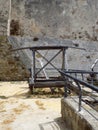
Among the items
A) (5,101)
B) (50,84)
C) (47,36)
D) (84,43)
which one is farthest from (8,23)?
(5,101)

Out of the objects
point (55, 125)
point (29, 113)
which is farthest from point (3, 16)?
point (55, 125)

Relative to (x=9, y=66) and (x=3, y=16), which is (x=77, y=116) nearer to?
(x=9, y=66)

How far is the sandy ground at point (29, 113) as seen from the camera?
5000 millimetres

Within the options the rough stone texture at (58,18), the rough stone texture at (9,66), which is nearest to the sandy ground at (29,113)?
the rough stone texture at (9,66)

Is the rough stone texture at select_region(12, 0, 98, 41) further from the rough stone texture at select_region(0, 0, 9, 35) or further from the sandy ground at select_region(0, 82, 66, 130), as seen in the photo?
the sandy ground at select_region(0, 82, 66, 130)

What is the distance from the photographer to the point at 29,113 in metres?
5.93

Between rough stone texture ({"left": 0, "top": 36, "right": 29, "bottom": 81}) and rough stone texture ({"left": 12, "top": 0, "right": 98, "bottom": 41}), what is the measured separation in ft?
5.00

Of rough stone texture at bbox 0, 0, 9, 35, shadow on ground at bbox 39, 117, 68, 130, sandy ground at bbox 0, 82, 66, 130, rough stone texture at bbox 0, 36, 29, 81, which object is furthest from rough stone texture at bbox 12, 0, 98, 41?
shadow on ground at bbox 39, 117, 68, 130

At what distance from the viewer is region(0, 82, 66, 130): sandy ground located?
5.00 metres

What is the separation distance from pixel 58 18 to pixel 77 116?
955 cm

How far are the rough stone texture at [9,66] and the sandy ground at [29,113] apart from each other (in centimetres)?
327

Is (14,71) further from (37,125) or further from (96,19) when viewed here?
(37,125)

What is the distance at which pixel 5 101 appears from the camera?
23.8 feet

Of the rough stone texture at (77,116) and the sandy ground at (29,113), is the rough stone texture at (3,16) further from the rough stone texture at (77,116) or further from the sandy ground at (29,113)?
the rough stone texture at (77,116)
